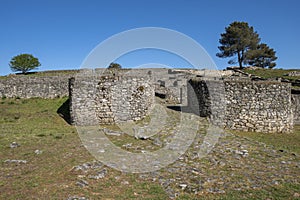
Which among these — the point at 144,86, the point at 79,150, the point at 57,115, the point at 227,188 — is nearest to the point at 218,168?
the point at 227,188

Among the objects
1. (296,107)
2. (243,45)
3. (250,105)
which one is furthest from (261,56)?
(250,105)

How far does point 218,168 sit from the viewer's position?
28.2ft

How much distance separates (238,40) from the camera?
51.0 m

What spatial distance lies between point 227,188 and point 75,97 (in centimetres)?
1169

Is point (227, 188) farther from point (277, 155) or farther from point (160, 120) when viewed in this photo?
point (160, 120)

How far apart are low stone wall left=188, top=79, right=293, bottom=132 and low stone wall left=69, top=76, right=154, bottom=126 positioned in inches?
210

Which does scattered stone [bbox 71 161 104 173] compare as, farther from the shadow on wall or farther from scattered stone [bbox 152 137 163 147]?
the shadow on wall

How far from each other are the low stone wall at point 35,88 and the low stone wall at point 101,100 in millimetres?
10901

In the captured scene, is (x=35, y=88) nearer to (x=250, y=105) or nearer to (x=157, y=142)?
(x=157, y=142)

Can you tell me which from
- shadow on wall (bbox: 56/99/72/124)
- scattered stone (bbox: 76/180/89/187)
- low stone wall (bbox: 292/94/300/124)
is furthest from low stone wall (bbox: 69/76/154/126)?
low stone wall (bbox: 292/94/300/124)

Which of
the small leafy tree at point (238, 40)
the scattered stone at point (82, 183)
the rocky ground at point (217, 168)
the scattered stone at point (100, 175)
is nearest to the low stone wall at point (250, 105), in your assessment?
the rocky ground at point (217, 168)

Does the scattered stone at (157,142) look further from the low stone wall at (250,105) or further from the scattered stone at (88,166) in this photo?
the low stone wall at (250,105)

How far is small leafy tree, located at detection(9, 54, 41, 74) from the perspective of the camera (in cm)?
5031

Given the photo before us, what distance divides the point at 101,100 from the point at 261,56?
4727 centimetres
